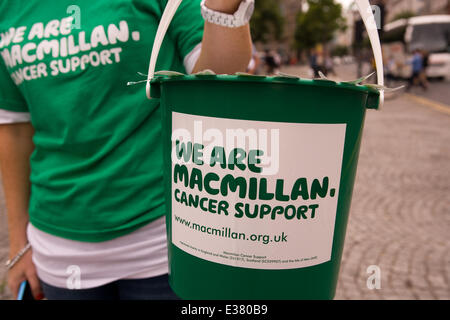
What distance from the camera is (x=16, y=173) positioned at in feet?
4.02

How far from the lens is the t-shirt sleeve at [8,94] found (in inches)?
44.6

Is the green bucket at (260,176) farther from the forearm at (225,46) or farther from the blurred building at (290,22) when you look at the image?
the blurred building at (290,22)

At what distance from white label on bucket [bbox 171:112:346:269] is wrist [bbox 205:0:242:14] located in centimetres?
24

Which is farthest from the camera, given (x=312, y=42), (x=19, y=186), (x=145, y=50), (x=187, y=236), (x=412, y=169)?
(x=312, y=42)

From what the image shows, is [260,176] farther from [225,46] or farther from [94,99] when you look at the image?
[94,99]

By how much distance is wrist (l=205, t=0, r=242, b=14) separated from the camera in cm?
74

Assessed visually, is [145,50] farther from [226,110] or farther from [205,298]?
[205,298]

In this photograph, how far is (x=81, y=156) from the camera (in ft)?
3.45

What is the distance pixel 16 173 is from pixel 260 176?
0.94m

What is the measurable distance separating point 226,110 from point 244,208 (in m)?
0.19

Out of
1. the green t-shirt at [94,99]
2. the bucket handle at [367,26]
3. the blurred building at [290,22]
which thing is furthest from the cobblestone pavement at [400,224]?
the blurred building at [290,22]

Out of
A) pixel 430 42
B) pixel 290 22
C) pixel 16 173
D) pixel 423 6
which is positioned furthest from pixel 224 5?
pixel 290 22

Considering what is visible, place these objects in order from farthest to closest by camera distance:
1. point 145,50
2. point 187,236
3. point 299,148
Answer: point 145,50 < point 187,236 < point 299,148

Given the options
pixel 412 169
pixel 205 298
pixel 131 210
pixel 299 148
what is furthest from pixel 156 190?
pixel 412 169
